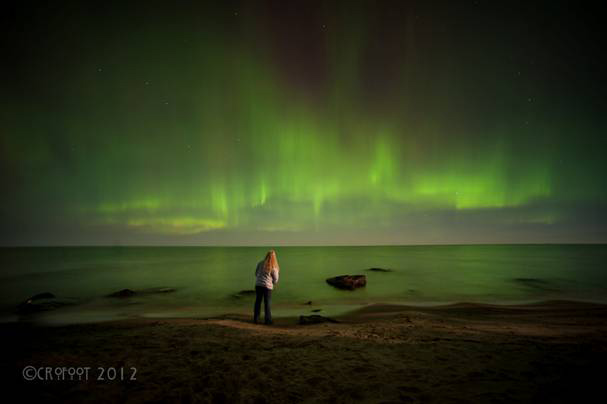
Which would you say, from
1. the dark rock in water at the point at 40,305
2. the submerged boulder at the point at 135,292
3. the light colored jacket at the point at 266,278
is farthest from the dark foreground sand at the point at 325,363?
the submerged boulder at the point at 135,292

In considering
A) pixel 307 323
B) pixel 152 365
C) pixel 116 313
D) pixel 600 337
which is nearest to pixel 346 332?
pixel 307 323

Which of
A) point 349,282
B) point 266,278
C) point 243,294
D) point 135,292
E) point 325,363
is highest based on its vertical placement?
point 266,278

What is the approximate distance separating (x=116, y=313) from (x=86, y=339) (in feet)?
30.6

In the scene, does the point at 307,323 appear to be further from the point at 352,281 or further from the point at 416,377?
the point at 352,281

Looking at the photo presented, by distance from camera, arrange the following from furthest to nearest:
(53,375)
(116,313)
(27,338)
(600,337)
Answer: (116,313)
(27,338)
(600,337)
(53,375)

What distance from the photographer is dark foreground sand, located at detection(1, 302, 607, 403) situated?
517 centimetres

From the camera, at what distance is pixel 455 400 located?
4820mm

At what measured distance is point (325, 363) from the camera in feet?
21.9

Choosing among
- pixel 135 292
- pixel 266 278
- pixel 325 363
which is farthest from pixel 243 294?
pixel 325 363

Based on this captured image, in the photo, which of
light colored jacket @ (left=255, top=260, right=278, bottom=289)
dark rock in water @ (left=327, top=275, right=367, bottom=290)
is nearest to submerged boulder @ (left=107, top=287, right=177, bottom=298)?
dark rock in water @ (left=327, top=275, right=367, bottom=290)

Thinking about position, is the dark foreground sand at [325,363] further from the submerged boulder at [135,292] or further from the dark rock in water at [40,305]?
the submerged boulder at [135,292]

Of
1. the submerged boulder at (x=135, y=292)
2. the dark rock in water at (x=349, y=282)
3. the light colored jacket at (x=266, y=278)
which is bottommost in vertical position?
the submerged boulder at (x=135, y=292)

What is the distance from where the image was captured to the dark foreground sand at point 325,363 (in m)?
5.17

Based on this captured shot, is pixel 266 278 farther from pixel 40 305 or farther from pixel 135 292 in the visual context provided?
pixel 135 292
